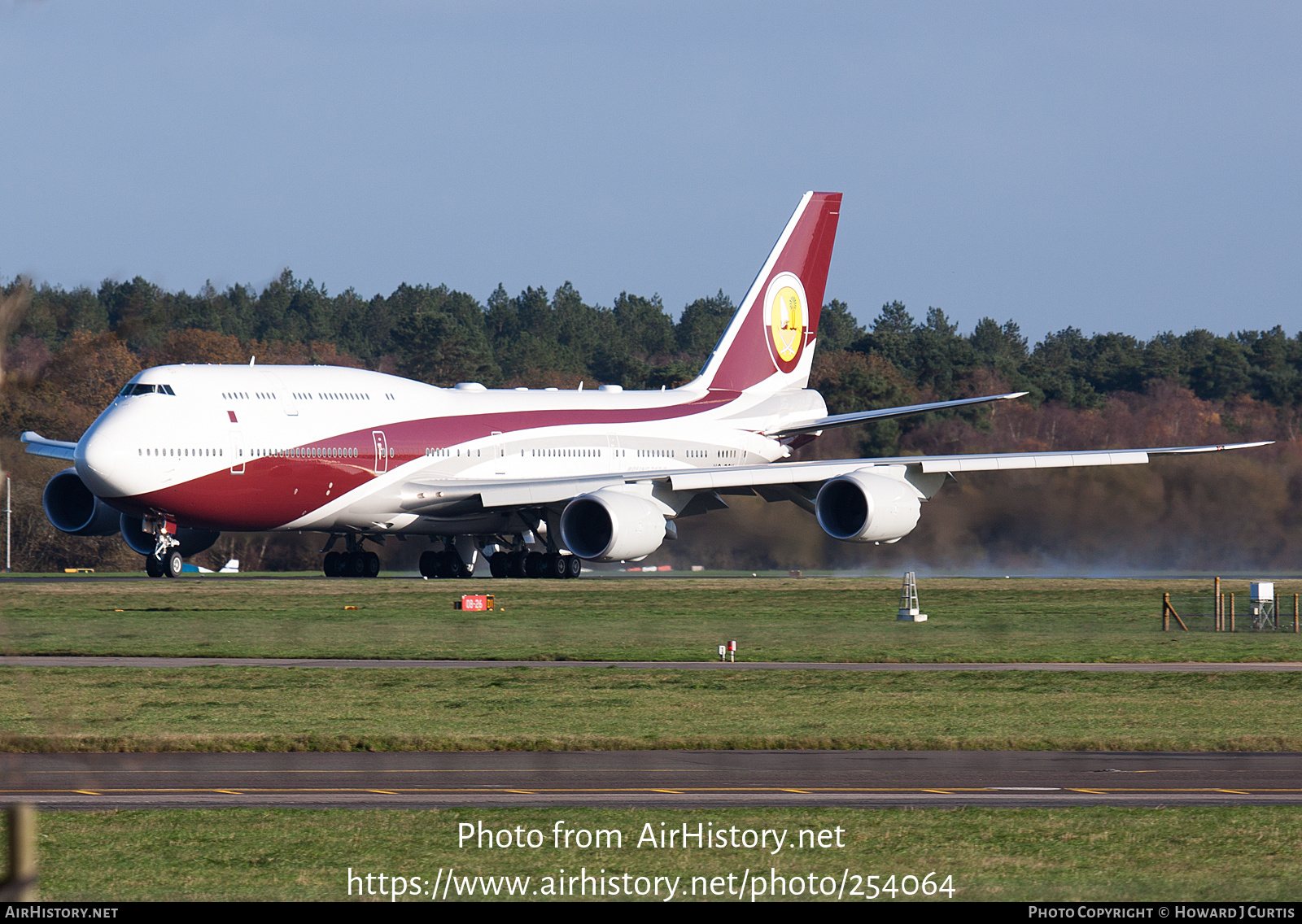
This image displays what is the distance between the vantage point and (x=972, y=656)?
30.3 m

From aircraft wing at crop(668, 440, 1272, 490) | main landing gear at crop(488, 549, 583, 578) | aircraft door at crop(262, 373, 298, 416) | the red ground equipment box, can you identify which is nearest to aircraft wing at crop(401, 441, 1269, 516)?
aircraft wing at crop(668, 440, 1272, 490)

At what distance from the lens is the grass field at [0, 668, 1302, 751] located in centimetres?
1952

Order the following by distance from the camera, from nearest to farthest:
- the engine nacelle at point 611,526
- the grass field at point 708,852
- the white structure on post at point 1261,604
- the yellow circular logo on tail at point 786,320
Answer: the grass field at point 708,852 → the white structure on post at point 1261,604 → the engine nacelle at point 611,526 → the yellow circular logo on tail at point 786,320

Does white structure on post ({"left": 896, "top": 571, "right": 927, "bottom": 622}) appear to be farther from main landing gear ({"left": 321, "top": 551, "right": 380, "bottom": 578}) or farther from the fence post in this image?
the fence post

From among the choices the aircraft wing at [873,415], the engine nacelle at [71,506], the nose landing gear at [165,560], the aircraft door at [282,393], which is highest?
the aircraft door at [282,393]

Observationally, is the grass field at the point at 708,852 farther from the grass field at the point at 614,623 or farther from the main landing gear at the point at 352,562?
the main landing gear at the point at 352,562

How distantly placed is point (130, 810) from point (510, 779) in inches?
145

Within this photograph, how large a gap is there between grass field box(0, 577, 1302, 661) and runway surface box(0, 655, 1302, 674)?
2.06 ft

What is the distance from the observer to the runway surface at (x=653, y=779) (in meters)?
15.1

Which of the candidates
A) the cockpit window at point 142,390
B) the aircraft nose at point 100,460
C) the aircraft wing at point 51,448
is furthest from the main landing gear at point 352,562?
the aircraft nose at point 100,460

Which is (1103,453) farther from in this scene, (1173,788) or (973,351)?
(973,351)

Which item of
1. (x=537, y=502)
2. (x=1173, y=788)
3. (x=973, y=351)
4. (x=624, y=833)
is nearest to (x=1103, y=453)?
(x=537, y=502)

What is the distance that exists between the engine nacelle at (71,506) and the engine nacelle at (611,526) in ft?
44.9

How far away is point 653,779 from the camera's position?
54.3ft
